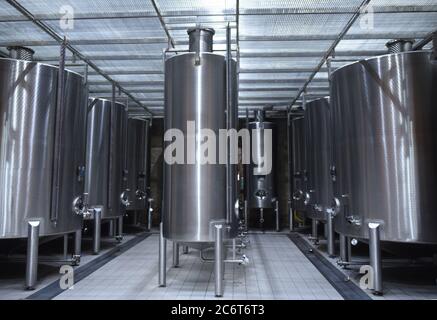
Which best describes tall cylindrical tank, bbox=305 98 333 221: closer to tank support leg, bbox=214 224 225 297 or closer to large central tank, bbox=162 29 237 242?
large central tank, bbox=162 29 237 242

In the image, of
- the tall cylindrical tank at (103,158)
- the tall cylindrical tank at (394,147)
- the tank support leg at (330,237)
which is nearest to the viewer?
the tall cylindrical tank at (394,147)

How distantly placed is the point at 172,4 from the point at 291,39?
5.33 ft

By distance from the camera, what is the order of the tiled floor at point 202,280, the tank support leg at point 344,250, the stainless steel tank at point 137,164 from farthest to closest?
the stainless steel tank at point 137,164, the tank support leg at point 344,250, the tiled floor at point 202,280

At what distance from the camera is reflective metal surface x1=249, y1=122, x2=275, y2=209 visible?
7503mm

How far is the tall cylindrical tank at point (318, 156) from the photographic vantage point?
17.4ft

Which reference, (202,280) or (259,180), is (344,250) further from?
(259,180)

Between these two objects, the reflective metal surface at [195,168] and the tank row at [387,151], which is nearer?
the tank row at [387,151]

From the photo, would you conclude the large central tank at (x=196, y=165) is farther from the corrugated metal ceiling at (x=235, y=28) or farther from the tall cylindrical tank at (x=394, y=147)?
the tall cylindrical tank at (x=394, y=147)

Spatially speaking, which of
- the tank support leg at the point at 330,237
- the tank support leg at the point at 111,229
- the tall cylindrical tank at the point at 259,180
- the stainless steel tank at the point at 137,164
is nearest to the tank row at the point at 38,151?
the tank support leg at the point at 111,229

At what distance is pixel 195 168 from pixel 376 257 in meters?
1.84

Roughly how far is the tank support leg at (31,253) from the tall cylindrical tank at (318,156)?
12.5 feet

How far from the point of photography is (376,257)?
317 centimetres

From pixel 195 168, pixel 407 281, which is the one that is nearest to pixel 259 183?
pixel 407 281

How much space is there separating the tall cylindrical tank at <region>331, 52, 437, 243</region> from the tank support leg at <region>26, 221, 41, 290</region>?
306cm
